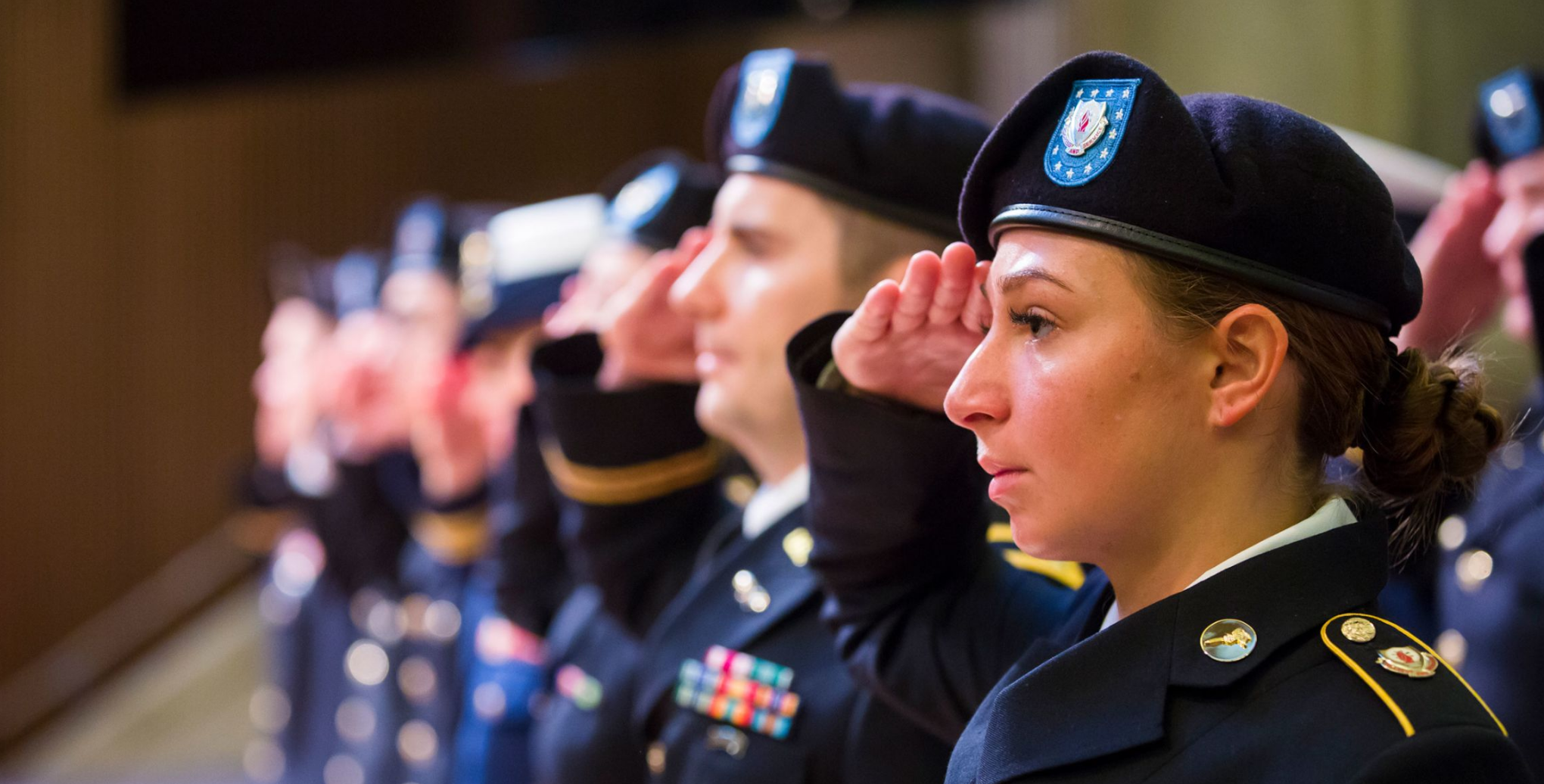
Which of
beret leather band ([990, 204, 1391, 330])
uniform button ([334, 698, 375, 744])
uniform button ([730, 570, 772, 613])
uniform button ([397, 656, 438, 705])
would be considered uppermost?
beret leather band ([990, 204, 1391, 330])

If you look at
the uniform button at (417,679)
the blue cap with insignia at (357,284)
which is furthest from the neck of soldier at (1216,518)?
the blue cap with insignia at (357,284)

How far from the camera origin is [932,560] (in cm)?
143

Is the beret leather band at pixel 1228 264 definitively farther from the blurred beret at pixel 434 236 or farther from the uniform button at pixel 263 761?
the uniform button at pixel 263 761

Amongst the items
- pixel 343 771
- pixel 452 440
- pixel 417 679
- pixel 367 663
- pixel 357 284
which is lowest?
pixel 343 771

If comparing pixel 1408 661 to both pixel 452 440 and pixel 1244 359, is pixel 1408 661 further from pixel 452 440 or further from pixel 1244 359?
pixel 452 440

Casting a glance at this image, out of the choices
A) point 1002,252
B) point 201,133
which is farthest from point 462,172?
point 1002,252

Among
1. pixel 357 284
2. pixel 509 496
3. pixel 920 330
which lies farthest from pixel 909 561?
pixel 357 284

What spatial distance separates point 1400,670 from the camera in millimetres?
943

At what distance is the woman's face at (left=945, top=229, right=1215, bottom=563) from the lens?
1.05m

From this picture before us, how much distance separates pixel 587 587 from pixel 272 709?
2586 mm

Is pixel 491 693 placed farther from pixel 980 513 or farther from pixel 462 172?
pixel 462 172

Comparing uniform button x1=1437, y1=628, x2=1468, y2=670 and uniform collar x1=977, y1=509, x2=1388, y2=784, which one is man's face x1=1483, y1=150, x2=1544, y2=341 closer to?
uniform button x1=1437, y1=628, x2=1468, y2=670

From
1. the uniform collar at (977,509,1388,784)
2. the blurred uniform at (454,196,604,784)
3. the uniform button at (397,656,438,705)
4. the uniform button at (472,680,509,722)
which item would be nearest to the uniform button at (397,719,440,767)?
the uniform button at (397,656,438,705)

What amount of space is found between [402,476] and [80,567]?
11.5 feet
